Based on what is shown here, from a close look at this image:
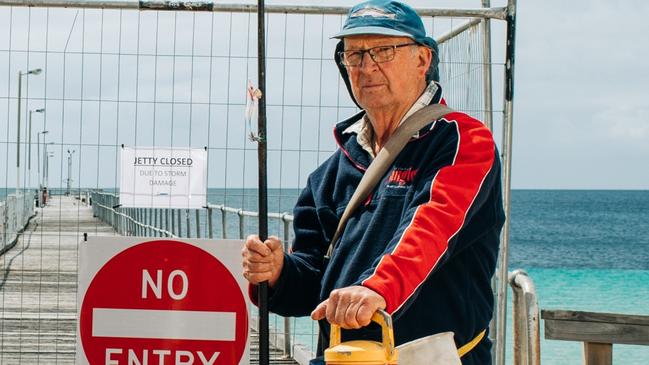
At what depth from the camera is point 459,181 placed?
10.2 feet

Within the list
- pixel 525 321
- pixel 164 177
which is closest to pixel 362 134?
pixel 525 321

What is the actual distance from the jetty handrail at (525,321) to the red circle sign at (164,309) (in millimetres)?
1204

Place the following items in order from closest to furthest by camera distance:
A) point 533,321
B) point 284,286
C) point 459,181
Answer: point 459,181, point 284,286, point 533,321

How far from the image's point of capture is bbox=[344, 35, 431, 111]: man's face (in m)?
3.31

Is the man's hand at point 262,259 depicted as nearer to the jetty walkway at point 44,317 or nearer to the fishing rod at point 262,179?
the fishing rod at point 262,179

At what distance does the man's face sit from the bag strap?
0.08 m

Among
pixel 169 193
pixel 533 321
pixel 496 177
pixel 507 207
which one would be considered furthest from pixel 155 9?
pixel 496 177

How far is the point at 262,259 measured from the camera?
3.36 meters

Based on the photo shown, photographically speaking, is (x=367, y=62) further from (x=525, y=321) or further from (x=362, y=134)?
(x=525, y=321)

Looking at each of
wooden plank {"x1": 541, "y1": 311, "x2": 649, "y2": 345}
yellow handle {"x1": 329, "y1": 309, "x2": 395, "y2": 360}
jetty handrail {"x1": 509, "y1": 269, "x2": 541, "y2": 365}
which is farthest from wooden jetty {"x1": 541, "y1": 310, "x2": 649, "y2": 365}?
yellow handle {"x1": 329, "y1": 309, "x2": 395, "y2": 360}

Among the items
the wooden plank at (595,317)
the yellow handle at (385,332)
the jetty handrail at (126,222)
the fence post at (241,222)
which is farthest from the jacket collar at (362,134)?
the jetty handrail at (126,222)

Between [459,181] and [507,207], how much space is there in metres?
3.18

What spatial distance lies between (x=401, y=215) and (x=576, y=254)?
74212 millimetres

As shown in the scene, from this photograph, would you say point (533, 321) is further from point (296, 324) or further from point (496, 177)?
point (296, 324)
